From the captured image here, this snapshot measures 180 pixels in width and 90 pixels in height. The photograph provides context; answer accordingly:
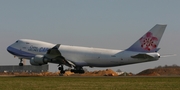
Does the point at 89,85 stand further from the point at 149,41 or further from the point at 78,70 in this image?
the point at 78,70

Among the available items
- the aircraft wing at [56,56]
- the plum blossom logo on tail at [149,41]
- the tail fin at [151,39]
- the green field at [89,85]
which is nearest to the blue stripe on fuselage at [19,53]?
the aircraft wing at [56,56]

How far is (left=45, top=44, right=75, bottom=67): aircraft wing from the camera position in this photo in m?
62.2

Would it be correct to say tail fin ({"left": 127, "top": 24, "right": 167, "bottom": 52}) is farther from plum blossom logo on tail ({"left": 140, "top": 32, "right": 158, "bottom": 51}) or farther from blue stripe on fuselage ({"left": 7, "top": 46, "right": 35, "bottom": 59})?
blue stripe on fuselage ({"left": 7, "top": 46, "right": 35, "bottom": 59})

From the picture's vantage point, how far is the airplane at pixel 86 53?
5969 cm

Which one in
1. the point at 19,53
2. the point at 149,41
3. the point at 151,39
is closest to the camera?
the point at 151,39

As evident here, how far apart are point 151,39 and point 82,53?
12.9 meters

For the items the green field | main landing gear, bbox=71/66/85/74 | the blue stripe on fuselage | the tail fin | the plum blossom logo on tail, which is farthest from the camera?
main landing gear, bbox=71/66/85/74

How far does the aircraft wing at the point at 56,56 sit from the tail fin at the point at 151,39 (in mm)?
13456

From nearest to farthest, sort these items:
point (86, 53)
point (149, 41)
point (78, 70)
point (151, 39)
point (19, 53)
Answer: point (151, 39)
point (149, 41)
point (86, 53)
point (78, 70)
point (19, 53)

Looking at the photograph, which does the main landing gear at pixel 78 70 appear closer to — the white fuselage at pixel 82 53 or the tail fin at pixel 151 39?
the white fuselage at pixel 82 53

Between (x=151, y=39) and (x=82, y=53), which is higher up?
(x=151, y=39)

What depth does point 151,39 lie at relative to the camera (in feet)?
196

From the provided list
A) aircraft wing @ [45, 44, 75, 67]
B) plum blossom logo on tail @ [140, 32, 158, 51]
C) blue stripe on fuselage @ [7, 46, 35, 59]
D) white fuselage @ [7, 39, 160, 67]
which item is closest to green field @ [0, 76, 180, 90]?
plum blossom logo on tail @ [140, 32, 158, 51]

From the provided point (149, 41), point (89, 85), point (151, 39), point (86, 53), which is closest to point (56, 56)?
point (86, 53)
